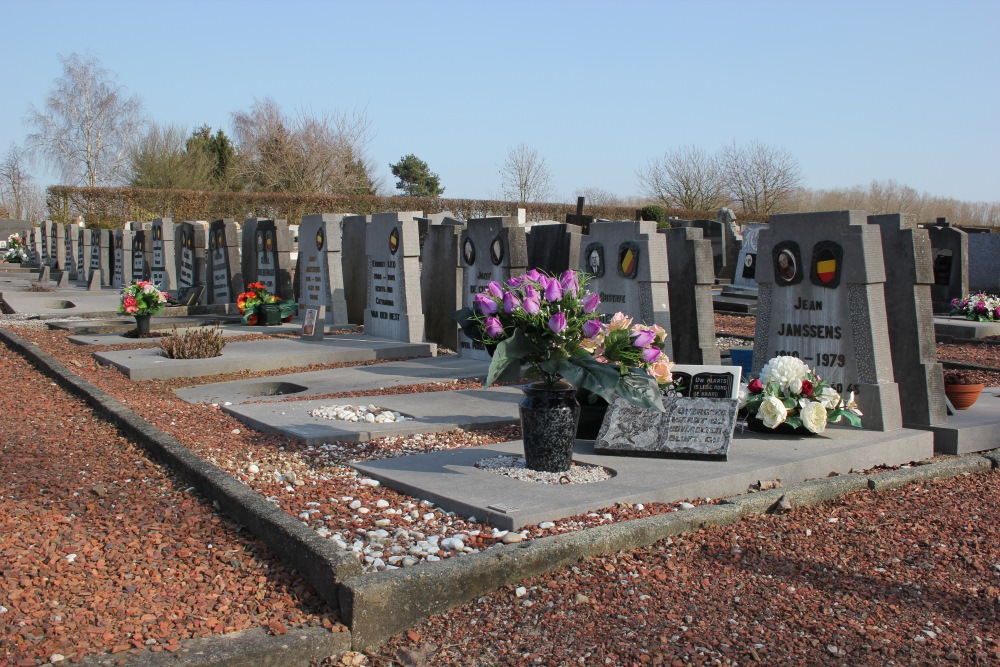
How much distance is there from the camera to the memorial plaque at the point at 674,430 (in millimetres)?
5297

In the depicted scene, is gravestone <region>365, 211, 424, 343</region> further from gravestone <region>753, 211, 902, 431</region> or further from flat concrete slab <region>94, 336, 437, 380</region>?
gravestone <region>753, 211, 902, 431</region>

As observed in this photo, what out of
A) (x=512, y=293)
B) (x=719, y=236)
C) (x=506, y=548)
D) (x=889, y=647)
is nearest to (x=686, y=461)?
(x=512, y=293)

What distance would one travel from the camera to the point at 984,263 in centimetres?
1798

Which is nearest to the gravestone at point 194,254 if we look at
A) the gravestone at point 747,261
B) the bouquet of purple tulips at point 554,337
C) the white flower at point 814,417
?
the gravestone at point 747,261

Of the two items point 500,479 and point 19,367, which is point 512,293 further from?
point 19,367

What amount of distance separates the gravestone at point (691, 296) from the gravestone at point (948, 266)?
8.06 m

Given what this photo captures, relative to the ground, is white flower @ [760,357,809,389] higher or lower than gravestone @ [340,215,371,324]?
lower

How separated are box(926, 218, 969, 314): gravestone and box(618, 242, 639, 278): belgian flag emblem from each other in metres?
8.58

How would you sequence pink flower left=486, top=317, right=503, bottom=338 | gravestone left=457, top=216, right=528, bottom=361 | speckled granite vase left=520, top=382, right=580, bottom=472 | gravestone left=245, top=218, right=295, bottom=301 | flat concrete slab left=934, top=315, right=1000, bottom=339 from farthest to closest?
1. gravestone left=245, top=218, right=295, bottom=301
2. flat concrete slab left=934, top=315, right=1000, bottom=339
3. gravestone left=457, top=216, right=528, bottom=361
4. speckled granite vase left=520, top=382, right=580, bottom=472
5. pink flower left=486, top=317, right=503, bottom=338

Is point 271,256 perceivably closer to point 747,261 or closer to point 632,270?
point 632,270

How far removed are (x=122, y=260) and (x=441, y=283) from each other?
545 inches

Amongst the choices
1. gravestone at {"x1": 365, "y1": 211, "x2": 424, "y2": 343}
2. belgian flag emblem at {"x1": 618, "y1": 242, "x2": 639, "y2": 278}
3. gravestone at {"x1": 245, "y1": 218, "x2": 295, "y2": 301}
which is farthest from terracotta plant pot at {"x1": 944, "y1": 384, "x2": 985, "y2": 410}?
gravestone at {"x1": 245, "y1": 218, "x2": 295, "y2": 301}

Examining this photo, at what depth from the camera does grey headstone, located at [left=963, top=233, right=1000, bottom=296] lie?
17.8 m

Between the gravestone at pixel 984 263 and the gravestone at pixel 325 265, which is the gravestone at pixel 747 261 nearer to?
the gravestone at pixel 984 263
